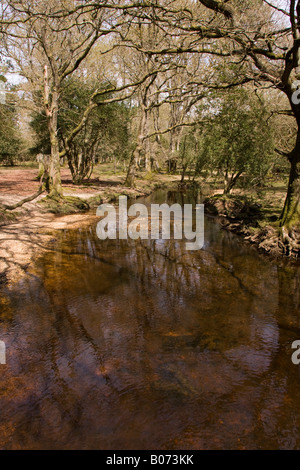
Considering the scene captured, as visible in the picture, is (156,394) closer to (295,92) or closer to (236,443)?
(236,443)

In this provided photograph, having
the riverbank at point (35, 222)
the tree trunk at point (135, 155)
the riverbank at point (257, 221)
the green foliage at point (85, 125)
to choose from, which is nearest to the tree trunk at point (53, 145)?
the riverbank at point (35, 222)

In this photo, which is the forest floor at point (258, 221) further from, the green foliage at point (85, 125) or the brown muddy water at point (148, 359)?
the green foliage at point (85, 125)

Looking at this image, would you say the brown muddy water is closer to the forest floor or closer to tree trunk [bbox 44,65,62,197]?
the forest floor

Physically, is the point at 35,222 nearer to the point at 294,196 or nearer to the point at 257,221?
the point at 257,221

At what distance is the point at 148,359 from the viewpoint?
4680mm

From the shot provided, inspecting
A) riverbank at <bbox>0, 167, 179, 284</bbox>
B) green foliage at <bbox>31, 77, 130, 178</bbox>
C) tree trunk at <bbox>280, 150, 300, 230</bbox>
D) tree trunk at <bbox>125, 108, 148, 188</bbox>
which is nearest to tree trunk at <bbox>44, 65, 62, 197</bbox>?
riverbank at <bbox>0, 167, 179, 284</bbox>

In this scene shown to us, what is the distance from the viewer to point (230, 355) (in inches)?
191

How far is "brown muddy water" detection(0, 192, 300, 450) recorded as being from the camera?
3.48m

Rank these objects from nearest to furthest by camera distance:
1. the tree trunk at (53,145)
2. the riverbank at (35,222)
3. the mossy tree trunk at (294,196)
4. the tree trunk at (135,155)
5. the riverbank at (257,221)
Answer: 1. the riverbank at (35,222)
2. the mossy tree trunk at (294,196)
3. the riverbank at (257,221)
4. the tree trunk at (53,145)
5. the tree trunk at (135,155)

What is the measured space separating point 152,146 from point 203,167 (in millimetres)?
16141

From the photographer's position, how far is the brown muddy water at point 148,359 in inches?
137

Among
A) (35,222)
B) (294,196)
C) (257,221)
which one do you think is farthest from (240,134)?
(35,222)

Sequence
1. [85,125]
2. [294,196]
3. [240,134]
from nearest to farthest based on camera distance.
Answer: [294,196]
[240,134]
[85,125]

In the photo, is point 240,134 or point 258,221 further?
point 240,134
